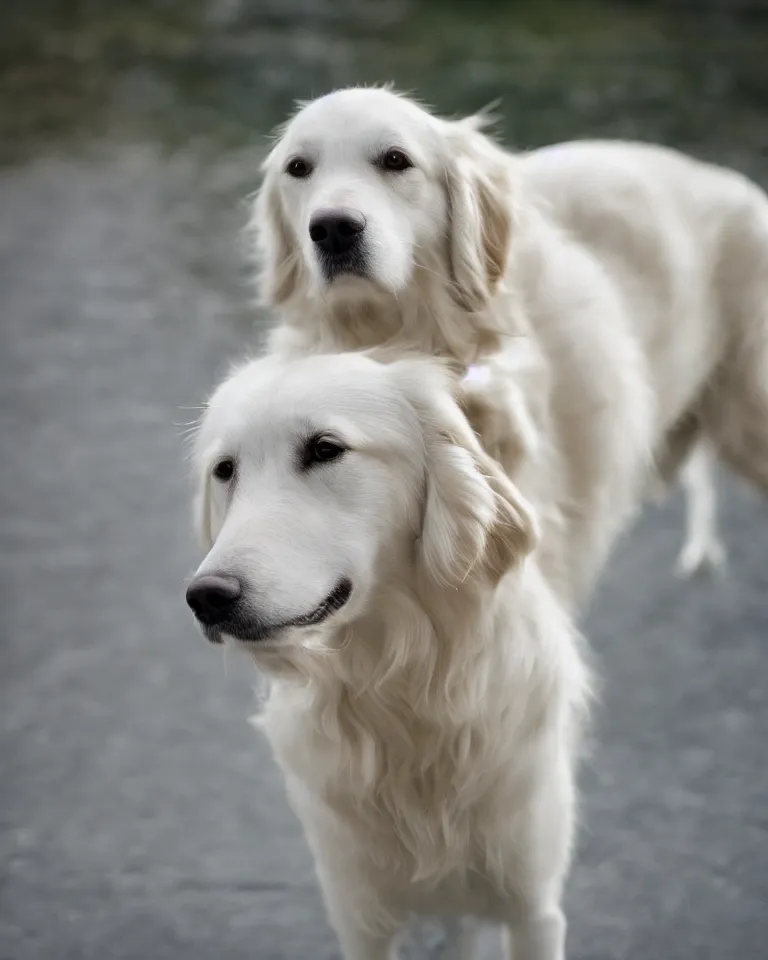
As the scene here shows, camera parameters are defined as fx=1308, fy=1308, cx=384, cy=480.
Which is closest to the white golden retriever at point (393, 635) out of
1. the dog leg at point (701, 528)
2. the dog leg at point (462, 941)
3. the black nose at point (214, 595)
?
the black nose at point (214, 595)

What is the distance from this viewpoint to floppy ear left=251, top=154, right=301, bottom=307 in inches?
69.5

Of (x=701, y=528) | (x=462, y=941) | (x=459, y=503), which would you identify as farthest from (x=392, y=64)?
(x=459, y=503)

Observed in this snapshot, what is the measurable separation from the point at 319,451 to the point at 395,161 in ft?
1.72

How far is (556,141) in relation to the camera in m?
4.34

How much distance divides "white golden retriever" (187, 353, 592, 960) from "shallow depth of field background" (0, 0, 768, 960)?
0.21 m

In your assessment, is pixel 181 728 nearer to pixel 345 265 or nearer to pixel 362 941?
pixel 362 941

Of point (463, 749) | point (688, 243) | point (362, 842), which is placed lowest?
point (362, 842)

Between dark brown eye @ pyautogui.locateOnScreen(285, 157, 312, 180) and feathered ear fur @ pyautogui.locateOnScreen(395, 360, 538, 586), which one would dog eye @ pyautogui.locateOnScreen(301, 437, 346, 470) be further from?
dark brown eye @ pyautogui.locateOnScreen(285, 157, 312, 180)

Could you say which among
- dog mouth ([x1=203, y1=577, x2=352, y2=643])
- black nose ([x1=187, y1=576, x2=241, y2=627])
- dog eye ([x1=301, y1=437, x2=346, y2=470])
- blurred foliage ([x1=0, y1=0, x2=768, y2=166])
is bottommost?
blurred foliage ([x1=0, y1=0, x2=768, y2=166])

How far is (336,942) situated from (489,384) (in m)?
0.89

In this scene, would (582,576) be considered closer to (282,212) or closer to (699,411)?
(699,411)

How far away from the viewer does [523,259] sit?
6.36ft

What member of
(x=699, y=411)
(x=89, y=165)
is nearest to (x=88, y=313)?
(x=89, y=165)

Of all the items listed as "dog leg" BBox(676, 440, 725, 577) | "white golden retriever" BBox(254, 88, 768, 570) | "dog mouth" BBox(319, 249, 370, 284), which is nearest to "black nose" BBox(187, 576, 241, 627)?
"white golden retriever" BBox(254, 88, 768, 570)
